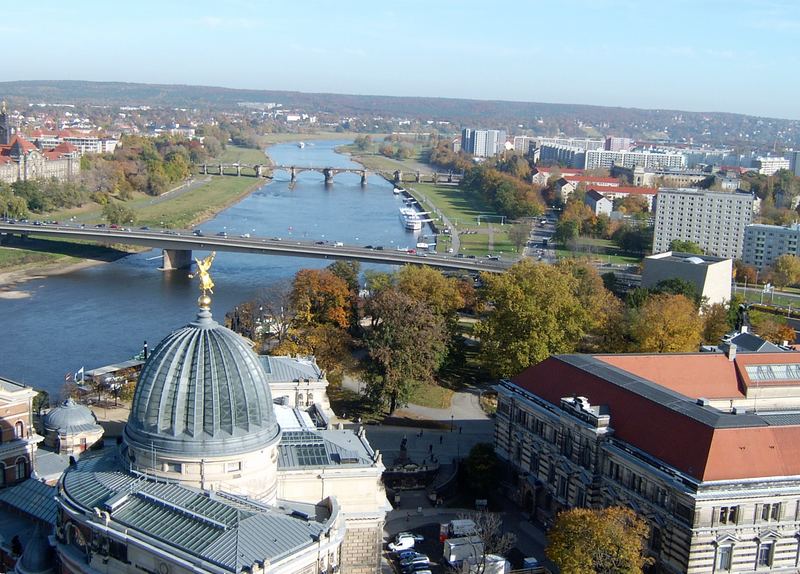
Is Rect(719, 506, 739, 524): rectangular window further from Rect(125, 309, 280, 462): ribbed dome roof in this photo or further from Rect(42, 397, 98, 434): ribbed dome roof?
Rect(42, 397, 98, 434): ribbed dome roof

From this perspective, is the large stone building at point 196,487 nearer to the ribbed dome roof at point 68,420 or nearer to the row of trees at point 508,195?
the ribbed dome roof at point 68,420

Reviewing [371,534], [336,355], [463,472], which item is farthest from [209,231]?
[371,534]

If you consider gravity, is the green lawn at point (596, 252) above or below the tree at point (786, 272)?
below

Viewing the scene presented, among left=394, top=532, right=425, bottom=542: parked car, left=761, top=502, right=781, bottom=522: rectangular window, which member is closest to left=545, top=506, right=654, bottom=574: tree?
left=761, top=502, right=781, bottom=522: rectangular window

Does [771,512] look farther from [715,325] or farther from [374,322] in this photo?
[715,325]

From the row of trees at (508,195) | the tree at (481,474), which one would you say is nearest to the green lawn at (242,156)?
the row of trees at (508,195)

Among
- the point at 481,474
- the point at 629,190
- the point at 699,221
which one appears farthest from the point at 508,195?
the point at 481,474

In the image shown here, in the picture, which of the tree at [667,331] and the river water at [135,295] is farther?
the river water at [135,295]
